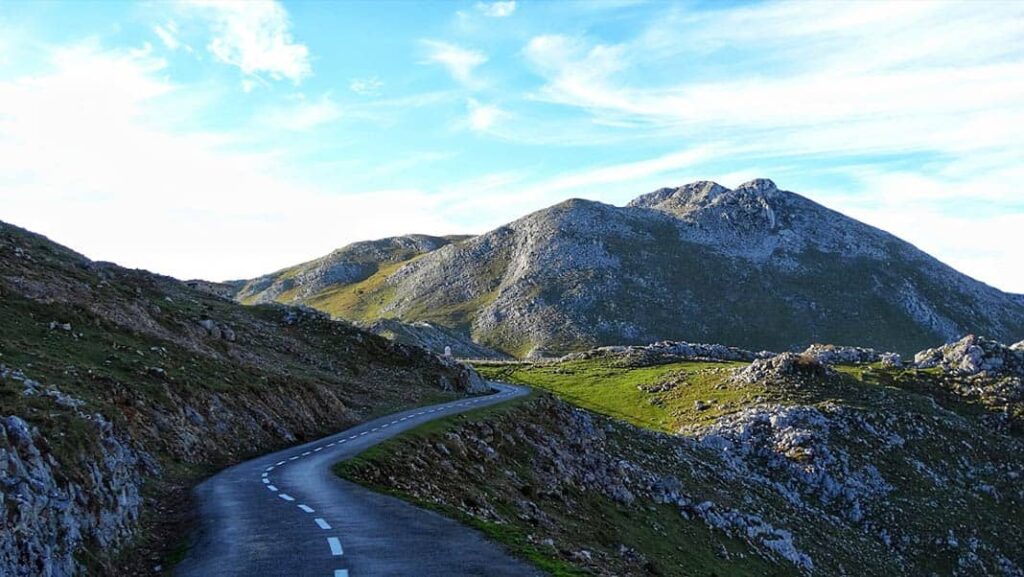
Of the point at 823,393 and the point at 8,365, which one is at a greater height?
the point at 8,365

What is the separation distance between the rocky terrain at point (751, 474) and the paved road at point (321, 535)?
1.73 m

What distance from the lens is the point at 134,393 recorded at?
31.8 m

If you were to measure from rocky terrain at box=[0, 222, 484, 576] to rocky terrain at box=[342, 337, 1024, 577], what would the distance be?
30.6 ft

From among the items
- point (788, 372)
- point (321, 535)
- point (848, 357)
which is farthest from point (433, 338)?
point (321, 535)

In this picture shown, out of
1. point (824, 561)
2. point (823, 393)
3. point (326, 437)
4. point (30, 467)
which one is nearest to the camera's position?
point (30, 467)

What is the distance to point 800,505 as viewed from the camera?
2233 inches

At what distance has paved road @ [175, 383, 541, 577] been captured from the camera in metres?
15.9

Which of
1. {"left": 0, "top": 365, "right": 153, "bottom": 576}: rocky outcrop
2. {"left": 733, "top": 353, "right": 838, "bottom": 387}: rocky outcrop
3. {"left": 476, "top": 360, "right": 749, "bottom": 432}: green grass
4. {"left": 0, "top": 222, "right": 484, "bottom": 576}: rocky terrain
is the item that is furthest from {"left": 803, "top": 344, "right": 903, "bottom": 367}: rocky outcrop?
{"left": 0, "top": 365, "right": 153, "bottom": 576}: rocky outcrop

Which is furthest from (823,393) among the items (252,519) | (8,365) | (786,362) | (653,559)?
(8,365)

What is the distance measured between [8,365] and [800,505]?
185 ft

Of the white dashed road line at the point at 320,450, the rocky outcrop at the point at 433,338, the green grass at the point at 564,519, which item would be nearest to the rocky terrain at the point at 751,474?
the green grass at the point at 564,519

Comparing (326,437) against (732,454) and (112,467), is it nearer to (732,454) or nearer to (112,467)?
(112,467)

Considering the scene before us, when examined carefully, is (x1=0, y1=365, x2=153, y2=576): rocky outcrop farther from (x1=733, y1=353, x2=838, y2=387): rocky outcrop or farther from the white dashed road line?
(x1=733, y1=353, x2=838, y2=387): rocky outcrop

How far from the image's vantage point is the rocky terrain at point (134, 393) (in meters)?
17.7
